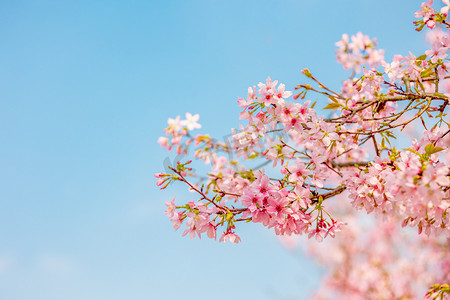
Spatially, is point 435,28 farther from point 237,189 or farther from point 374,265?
point 374,265

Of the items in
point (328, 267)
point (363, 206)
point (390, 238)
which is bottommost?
point (363, 206)

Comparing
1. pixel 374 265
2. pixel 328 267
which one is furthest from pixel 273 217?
pixel 328 267

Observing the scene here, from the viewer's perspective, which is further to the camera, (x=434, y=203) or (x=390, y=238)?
(x=390, y=238)

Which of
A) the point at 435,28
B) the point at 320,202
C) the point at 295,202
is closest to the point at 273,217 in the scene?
the point at 295,202

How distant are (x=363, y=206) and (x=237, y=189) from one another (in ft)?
2.77

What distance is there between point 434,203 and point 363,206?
2.22ft

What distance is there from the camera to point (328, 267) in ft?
39.1

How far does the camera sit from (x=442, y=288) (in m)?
2.61

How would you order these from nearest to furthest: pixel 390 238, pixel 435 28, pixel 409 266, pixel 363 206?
pixel 363 206 → pixel 435 28 → pixel 409 266 → pixel 390 238

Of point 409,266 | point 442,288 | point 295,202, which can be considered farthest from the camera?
point 409,266

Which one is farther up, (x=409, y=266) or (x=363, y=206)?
(x=409, y=266)

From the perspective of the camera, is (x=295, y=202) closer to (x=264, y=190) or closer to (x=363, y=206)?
(x=264, y=190)

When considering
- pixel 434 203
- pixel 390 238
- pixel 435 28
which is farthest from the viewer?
pixel 390 238

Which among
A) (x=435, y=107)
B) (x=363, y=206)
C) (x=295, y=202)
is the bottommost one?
(x=295, y=202)
